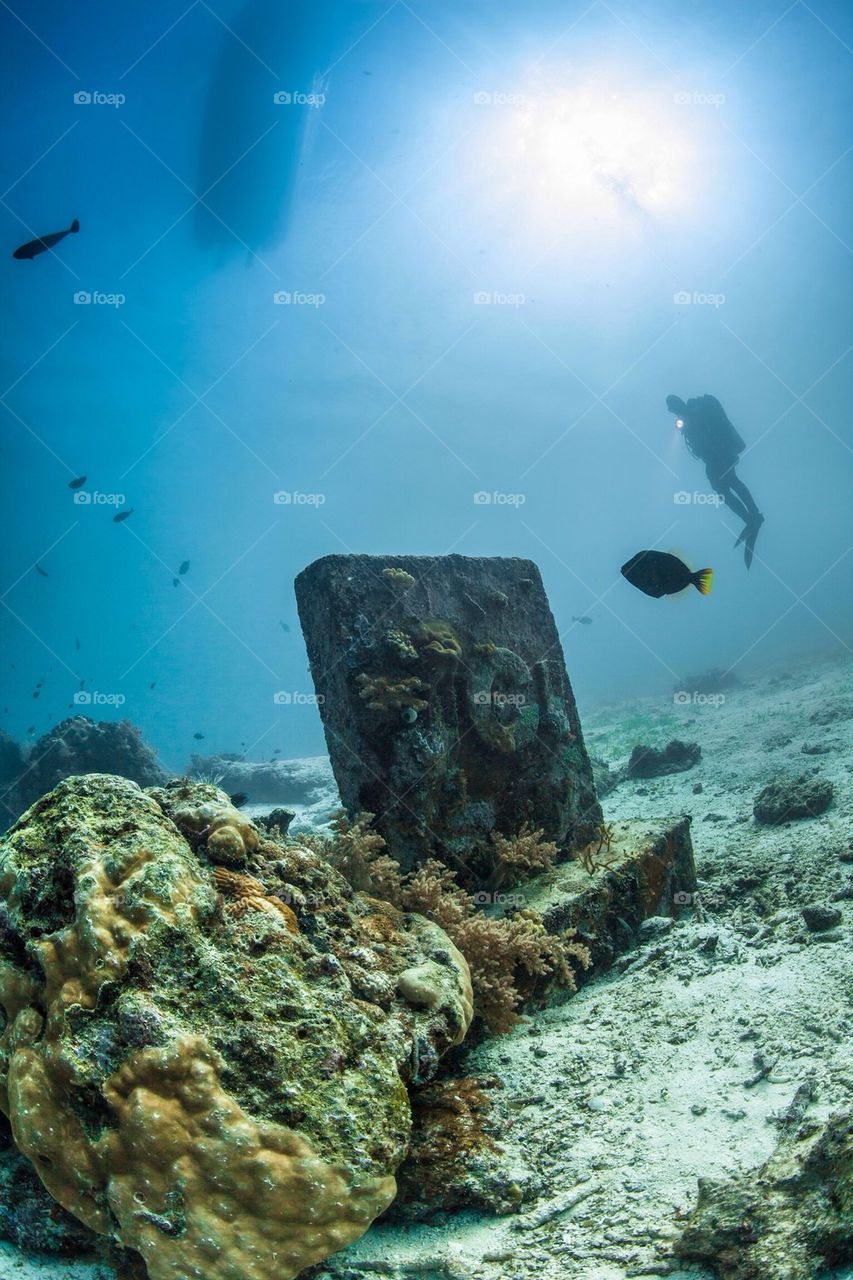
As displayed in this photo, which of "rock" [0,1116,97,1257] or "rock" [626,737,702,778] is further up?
"rock" [626,737,702,778]

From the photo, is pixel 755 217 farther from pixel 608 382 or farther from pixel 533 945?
pixel 533 945

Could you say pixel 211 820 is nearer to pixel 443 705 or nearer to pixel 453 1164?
pixel 453 1164

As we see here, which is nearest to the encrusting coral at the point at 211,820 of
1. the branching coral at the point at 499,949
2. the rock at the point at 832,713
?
the branching coral at the point at 499,949

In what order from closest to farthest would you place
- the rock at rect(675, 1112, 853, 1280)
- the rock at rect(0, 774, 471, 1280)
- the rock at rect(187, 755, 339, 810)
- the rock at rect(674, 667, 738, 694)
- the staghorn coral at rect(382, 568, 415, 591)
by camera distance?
the rock at rect(675, 1112, 853, 1280) → the rock at rect(0, 774, 471, 1280) → the staghorn coral at rect(382, 568, 415, 591) → the rock at rect(187, 755, 339, 810) → the rock at rect(674, 667, 738, 694)

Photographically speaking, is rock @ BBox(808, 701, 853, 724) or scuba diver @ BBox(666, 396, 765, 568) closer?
rock @ BBox(808, 701, 853, 724)

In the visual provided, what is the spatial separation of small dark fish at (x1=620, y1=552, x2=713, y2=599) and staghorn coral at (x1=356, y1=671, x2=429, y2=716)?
215 centimetres

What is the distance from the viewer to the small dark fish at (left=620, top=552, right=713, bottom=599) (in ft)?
17.8

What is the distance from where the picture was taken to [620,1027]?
3.73 metres

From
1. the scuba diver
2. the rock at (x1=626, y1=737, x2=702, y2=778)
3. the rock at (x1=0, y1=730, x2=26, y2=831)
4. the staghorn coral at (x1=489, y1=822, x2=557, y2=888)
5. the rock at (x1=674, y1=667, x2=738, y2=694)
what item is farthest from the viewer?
the rock at (x1=674, y1=667, x2=738, y2=694)

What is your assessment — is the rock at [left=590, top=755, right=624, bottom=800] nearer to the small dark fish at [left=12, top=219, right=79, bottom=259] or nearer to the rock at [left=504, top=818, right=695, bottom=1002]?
the rock at [left=504, top=818, right=695, bottom=1002]

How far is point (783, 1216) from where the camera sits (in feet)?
6.28

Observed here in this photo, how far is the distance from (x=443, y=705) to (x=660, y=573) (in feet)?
7.50

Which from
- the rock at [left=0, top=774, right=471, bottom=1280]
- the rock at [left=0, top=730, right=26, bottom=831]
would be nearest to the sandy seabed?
the rock at [left=0, top=774, right=471, bottom=1280]

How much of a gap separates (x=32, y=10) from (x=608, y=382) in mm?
50787
